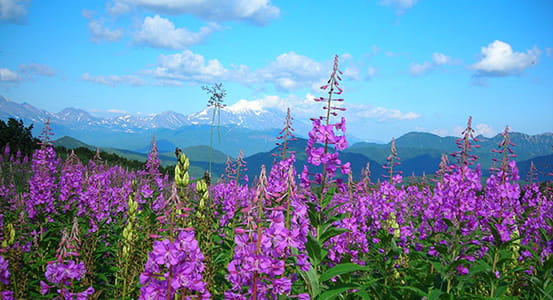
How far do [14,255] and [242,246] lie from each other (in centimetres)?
326

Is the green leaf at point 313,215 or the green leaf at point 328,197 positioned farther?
the green leaf at point 328,197

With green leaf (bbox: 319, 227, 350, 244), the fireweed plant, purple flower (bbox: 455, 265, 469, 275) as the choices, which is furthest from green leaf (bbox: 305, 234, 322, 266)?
purple flower (bbox: 455, 265, 469, 275)

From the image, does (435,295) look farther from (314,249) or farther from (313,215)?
(313,215)

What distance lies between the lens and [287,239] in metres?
2.66

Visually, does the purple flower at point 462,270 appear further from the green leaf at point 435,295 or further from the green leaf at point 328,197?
the green leaf at point 328,197

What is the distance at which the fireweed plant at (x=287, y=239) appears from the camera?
2.59 meters

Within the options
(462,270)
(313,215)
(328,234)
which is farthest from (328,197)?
(462,270)

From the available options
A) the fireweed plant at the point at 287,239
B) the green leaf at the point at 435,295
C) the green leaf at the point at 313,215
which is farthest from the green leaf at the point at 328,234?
the green leaf at the point at 435,295

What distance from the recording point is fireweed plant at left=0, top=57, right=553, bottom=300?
259cm

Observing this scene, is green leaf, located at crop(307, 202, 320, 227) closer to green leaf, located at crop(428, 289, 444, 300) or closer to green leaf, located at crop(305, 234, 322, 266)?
green leaf, located at crop(305, 234, 322, 266)

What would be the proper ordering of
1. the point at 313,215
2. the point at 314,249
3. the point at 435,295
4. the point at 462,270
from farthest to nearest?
the point at 462,270, the point at 313,215, the point at 435,295, the point at 314,249

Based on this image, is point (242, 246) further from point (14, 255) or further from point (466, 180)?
point (466, 180)

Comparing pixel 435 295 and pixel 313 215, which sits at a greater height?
pixel 313 215

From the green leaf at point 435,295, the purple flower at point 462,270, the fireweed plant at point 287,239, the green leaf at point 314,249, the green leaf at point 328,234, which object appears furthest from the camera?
the purple flower at point 462,270
